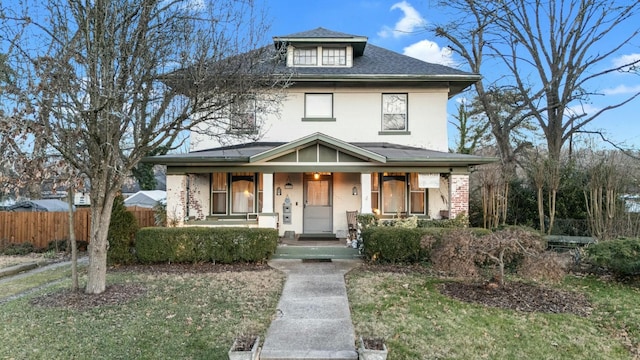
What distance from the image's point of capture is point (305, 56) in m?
14.2

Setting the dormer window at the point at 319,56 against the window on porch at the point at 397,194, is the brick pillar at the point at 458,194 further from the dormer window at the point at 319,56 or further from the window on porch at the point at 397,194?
the dormer window at the point at 319,56

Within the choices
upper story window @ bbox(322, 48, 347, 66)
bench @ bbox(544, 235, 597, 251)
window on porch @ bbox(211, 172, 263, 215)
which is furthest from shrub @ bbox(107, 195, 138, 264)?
bench @ bbox(544, 235, 597, 251)

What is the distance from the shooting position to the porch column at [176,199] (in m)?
11.6

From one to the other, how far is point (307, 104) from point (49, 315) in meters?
10.1

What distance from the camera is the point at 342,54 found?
14.2m

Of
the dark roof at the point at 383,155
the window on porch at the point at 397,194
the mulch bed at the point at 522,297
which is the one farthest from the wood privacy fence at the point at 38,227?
the mulch bed at the point at 522,297

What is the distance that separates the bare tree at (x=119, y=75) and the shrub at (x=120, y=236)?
2.80 m

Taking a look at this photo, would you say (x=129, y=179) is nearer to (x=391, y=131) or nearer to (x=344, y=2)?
(x=391, y=131)

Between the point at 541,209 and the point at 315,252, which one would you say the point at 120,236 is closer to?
the point at 315,252

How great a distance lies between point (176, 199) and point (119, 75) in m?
5.78

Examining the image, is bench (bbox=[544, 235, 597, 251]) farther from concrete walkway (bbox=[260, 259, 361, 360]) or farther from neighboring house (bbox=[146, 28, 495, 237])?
concrete walkway (bbox=[260, 259, 361, 360])

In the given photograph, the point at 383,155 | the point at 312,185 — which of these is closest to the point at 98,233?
the point at 312,185

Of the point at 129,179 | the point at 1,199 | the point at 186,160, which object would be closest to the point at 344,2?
the point at 186,160

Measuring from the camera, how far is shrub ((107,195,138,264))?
949 centimetres
